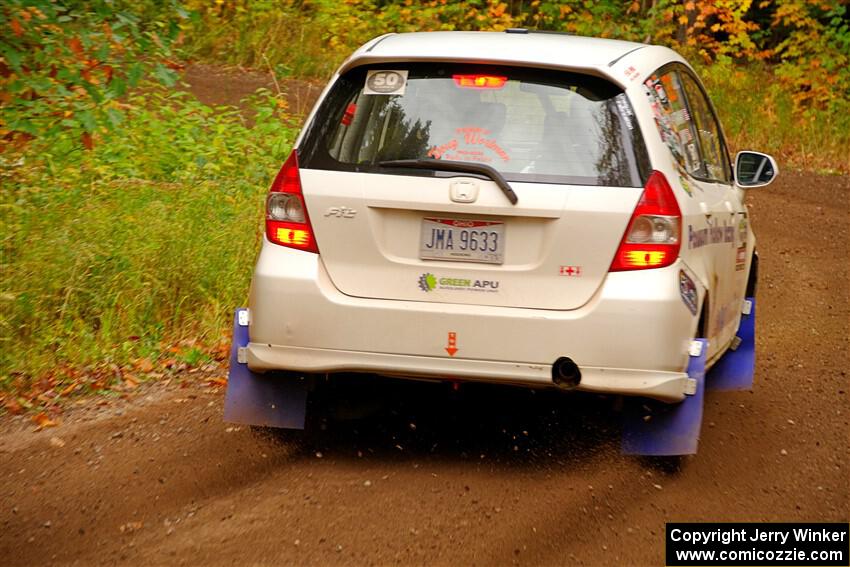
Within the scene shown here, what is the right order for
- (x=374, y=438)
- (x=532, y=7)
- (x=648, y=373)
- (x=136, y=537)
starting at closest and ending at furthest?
(x=136, y=537), (x=648, y=373), (x=374, y=438), (x=532, y=7)

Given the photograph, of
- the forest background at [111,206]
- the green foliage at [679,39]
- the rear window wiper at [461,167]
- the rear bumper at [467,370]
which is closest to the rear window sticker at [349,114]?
the rear window wiper at [461,167]

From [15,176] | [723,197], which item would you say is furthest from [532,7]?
[723,197]

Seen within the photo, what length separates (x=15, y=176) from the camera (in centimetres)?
940

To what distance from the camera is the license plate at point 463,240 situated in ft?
16.3

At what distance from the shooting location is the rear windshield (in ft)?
16.3

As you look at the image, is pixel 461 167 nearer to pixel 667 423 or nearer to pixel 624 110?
pixel 624 110

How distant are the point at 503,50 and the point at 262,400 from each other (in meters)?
1.82

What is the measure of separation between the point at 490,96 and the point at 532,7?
22320 millimetres

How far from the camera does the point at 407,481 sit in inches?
207

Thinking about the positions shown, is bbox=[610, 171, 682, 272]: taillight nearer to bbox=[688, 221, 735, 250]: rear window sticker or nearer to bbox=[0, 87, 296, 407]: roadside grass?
bbox=[688, 221, 735, 250]: rear window sticker

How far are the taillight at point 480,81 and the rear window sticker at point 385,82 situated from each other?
0.74ft

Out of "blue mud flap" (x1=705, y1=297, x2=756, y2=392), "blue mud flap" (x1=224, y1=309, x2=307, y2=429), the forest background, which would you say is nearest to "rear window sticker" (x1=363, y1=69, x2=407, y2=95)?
"blue mud flap" (x1=224, y1=309, x2=307, y2=429)

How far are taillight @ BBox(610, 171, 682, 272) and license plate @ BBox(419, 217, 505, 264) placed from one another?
1.54ft

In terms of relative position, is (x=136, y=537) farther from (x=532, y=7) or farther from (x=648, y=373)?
(x=532, y=7)
